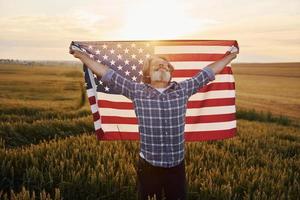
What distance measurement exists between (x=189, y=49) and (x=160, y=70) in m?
2.55

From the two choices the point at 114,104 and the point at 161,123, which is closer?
the point at 161,123

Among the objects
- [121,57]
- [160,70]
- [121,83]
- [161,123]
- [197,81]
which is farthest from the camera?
[121,57]

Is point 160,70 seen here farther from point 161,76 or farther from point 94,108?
point 94,108

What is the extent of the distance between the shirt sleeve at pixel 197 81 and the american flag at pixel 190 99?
1.81 m

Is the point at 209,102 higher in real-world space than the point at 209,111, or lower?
higher

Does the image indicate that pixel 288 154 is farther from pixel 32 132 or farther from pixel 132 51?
pixel 32 132

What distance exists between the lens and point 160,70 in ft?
16.6

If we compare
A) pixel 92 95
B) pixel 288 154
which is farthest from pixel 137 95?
pixel 288 154

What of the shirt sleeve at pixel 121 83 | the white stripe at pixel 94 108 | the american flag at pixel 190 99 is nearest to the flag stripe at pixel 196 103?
the american flag at pixel 190 99

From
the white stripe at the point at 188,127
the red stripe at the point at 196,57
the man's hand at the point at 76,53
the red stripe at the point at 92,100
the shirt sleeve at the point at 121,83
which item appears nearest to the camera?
the shirt sleeve at the point at 121,83

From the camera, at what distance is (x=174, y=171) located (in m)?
5.01

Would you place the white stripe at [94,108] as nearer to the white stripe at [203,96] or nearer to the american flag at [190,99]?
the american flag at [190,99]

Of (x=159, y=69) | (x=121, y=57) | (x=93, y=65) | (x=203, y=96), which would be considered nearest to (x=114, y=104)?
(x=121, y=57)

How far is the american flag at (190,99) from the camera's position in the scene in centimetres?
717
